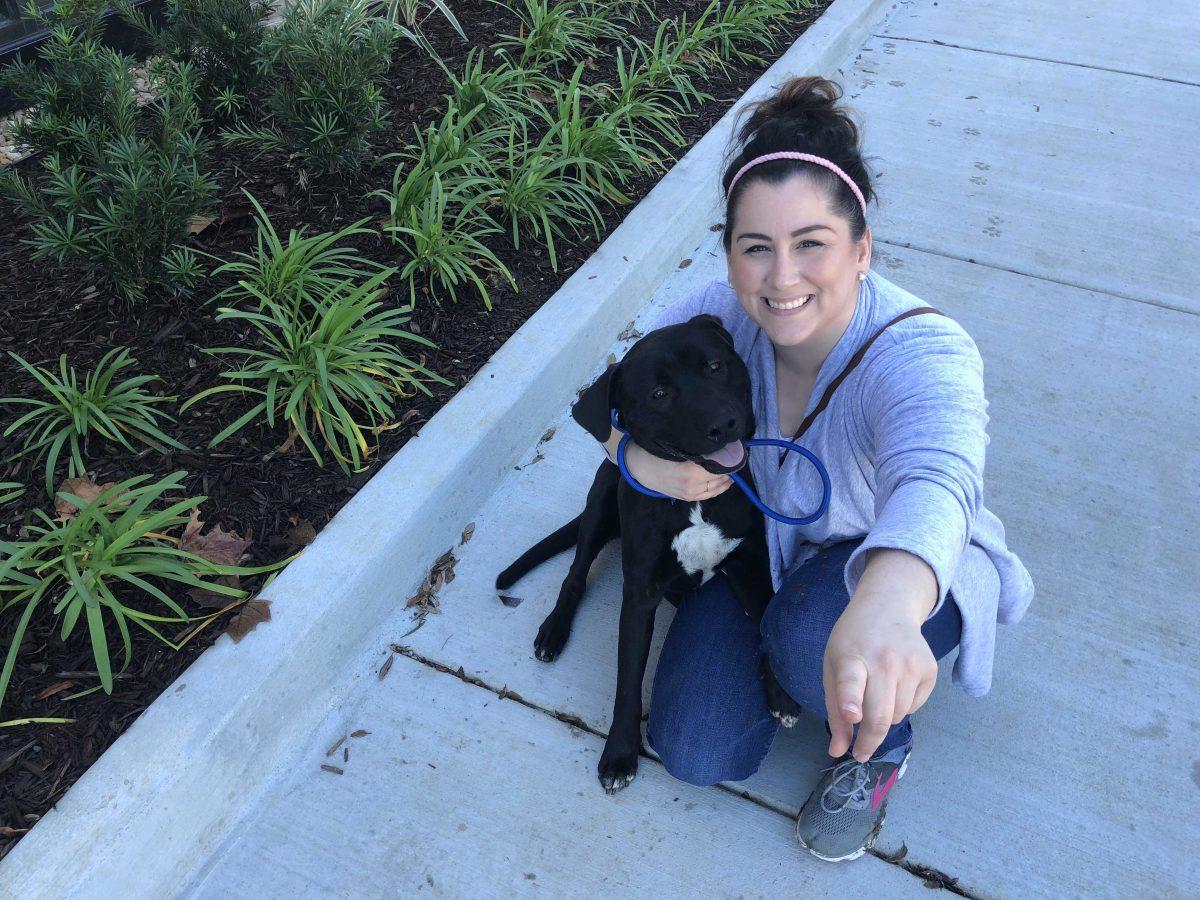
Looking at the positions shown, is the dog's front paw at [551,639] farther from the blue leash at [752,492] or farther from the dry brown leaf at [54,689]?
the dry brown leaf at [54,689]

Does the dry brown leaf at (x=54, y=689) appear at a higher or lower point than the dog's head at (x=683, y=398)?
lower

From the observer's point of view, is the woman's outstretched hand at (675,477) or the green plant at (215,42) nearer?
the woman's outstretched hand at (675,477)

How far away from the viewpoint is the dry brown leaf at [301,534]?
258 cm

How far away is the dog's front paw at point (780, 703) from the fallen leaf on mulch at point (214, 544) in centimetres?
143

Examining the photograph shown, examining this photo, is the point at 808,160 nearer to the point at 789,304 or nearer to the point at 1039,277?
the point at 789,304

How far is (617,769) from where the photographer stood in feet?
7.47

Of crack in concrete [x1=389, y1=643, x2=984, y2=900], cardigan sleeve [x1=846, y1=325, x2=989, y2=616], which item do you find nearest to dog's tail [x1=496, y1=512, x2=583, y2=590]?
crack in concrete [x1=389, y1=643, x2=984, y2=900]

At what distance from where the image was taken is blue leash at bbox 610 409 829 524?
6.44 ft

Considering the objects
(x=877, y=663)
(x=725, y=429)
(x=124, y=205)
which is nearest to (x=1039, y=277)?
(x=725, y=429)

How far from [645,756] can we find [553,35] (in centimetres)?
359

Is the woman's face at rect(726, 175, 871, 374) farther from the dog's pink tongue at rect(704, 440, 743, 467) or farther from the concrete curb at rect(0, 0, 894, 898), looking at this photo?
the concrete curb at rect(0, 0, 894, 898)

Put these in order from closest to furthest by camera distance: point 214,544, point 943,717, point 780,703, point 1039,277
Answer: point 780,703, point 943,717, point 214,544, point 1039,277

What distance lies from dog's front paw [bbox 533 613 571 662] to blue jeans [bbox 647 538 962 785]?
0.99 ft

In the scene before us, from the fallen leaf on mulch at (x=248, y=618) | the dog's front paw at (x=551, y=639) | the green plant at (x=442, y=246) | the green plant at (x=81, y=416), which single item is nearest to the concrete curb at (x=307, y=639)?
the fallen leaf on mulch at (x=248, y=618)
